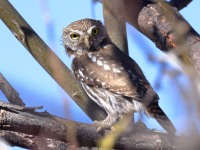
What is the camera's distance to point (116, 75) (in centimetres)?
448

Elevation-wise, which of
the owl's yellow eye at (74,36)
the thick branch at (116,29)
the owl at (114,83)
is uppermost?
the owl's yellow eye at (74,36)

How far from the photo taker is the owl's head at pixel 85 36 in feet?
17.6

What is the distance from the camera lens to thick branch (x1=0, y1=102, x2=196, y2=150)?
222cm

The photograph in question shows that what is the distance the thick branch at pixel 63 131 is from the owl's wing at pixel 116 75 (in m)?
1.55

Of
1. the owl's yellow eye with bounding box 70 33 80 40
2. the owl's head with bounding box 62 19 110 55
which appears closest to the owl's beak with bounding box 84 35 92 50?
the owl's head with bounding box 62 19 110 55

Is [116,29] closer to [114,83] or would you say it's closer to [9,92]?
[114,83]

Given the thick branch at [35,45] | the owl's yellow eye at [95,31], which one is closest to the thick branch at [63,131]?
the thick branch at [35,45]

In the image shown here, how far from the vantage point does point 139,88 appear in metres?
4.32

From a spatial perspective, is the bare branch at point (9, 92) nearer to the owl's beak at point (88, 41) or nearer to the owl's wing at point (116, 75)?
the owl's wing at point (116, 75)

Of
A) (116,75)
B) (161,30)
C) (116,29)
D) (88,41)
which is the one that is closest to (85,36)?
(88,41)

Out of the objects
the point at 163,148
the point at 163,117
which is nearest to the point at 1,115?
the point at 163,148

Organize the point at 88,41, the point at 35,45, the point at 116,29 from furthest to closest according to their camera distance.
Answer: the point at 88,41, the point at 116,29, the point at 35,45

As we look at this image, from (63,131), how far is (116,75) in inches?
88.1

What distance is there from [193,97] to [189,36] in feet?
7.85
